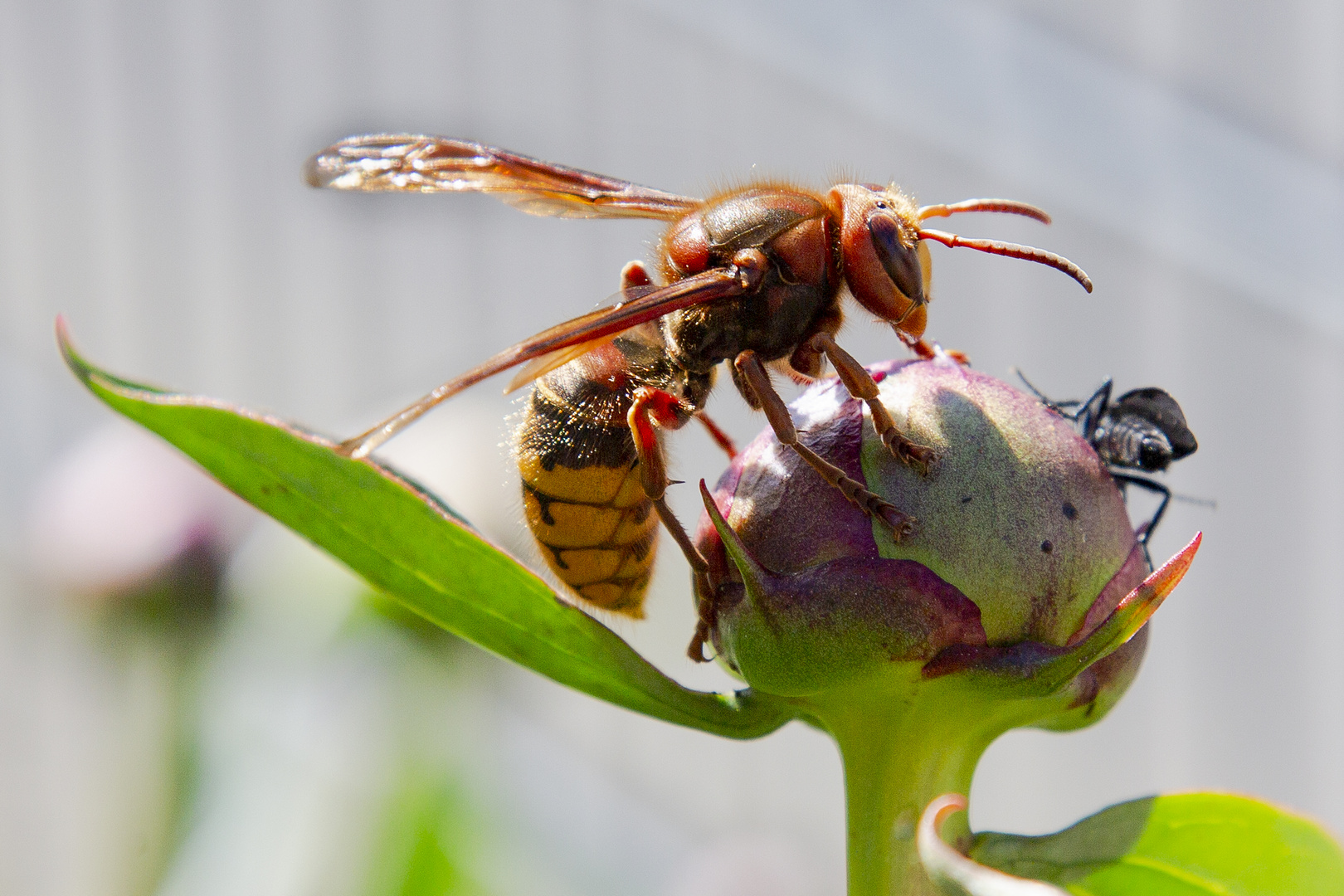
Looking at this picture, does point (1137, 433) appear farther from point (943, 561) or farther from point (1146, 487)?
point (943, 561)

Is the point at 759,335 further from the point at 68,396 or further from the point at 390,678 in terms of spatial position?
the point at 68,396

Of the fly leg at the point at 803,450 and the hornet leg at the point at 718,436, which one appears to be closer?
the fly leg at the point at 803,450

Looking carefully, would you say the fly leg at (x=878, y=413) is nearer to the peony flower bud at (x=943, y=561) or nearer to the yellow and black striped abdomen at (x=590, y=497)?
the peony flower bud at (x=943, y=561)

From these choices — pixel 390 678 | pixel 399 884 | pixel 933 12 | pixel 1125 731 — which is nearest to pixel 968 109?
pixel 933 12

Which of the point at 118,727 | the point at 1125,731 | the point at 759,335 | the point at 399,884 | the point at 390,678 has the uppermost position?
the point at 759,335

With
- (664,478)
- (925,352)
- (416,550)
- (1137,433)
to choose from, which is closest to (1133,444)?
(1137,433)

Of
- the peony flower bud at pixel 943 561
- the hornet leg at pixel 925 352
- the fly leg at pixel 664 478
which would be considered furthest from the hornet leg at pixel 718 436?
the peony flower bud at pixel 943 561

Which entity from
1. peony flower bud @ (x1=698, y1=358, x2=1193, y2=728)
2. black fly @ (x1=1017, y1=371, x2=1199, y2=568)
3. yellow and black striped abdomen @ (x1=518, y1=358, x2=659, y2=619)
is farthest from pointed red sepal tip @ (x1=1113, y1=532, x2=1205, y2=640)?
yellow and black striped abdomen @ (x1=518, y1=358, x2=659, y2=619)
